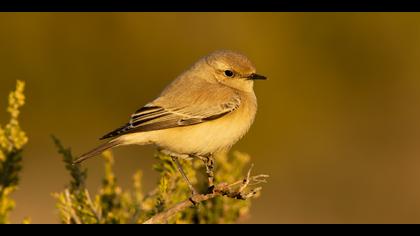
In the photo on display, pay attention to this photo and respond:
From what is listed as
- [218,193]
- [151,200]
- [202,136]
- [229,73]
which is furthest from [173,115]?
[218,193]

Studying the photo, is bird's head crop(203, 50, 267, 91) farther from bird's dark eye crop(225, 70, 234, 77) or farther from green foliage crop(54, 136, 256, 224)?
green foliage crop(54, 136, 256, 224)

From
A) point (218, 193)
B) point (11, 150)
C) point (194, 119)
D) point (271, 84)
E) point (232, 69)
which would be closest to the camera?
point (218, 193)

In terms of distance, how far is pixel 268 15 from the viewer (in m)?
11.3

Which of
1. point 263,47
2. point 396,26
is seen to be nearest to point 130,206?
point 263,47

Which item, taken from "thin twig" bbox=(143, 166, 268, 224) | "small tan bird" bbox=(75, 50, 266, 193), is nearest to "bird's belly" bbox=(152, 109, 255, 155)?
"small tan bird" bbox=(75, 50, 266, 193)

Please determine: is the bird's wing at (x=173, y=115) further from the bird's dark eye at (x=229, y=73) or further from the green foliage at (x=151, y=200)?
the bird's dark eye at (x=229, y=73)

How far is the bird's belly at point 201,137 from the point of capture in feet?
15.4

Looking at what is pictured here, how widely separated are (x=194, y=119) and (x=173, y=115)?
0.56 feet

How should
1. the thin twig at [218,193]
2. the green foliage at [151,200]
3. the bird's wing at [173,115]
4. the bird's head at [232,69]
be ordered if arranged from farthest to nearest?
the bird's head at [232,69] < the bird's wing at [173,115] < the green foliage at [151,200] < the thin twig at [218,193]

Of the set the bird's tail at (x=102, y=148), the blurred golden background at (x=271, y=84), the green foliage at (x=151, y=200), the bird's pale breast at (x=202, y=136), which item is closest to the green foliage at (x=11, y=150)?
the green foliage at (x=151, y=200)

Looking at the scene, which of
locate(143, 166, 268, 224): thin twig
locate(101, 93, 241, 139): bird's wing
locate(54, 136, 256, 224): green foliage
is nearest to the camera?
locate(143, 166, 268, 224): thin twig

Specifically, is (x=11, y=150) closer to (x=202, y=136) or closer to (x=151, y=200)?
(x=151, y=200)

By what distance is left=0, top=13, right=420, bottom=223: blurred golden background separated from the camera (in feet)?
35.6

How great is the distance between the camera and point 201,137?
4.75m
